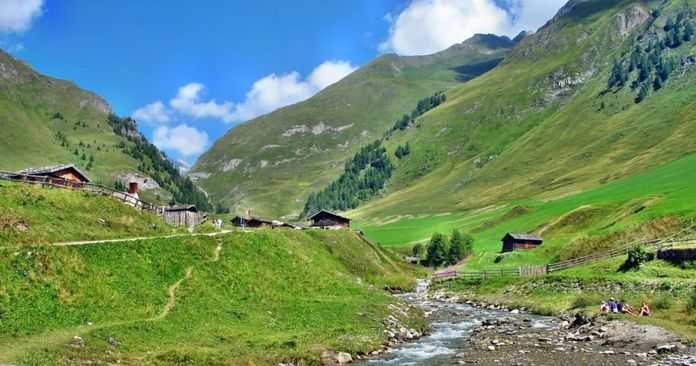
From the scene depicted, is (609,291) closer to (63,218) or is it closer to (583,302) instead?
(583,302)

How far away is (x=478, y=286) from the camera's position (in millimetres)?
100875

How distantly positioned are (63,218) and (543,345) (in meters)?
51.0

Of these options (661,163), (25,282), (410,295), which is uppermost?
(661,163)

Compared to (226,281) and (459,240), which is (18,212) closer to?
(226,281)

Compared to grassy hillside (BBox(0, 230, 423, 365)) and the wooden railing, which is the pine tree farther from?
the wooden railing

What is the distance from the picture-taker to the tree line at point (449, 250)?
493ft

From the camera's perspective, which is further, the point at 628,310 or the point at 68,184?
the point at 68,184

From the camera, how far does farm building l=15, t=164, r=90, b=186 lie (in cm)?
7654

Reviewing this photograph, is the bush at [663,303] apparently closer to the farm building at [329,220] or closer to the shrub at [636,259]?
the shrub at [636,259]

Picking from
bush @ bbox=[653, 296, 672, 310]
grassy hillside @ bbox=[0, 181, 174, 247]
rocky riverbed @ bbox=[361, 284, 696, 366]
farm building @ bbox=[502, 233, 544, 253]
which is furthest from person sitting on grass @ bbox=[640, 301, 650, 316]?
farm building @ bbox=[502, 233, 544, 253]

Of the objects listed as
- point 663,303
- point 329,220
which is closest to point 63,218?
point 663,303

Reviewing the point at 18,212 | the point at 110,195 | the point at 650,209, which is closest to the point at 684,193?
the point at 650,209

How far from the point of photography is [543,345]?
50062 mm

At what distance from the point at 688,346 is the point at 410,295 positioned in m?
64.4
